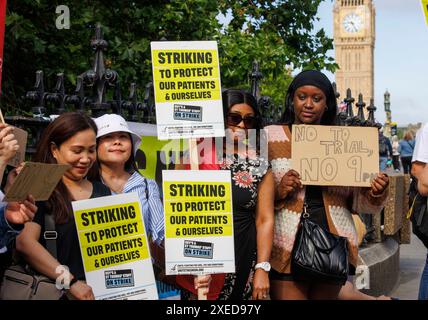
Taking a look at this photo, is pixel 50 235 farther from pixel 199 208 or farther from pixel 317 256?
pixel 317 256

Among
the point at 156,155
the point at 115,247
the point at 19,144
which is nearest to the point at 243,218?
the point at 115,247

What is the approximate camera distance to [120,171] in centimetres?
420

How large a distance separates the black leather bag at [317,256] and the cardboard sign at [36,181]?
1332mm

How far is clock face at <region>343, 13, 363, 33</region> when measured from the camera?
441 ft

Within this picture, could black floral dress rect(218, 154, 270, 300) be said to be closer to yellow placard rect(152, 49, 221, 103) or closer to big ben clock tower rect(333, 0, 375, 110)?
yellow placard rect(152, 49, 221, 103)

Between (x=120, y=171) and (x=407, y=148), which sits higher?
(x=120, y=171)

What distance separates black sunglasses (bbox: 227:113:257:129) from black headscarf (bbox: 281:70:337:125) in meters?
0.27

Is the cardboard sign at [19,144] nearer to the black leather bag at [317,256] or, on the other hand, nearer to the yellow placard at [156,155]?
the black leather bag at [317,256]

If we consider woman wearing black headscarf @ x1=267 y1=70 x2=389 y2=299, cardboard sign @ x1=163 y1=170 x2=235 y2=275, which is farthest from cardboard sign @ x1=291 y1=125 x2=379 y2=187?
cardboard sign @ x1=163 y1=170 x2=235 y2=275

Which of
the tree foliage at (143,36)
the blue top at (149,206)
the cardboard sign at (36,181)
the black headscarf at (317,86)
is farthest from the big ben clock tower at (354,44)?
the cardboard sign at (36,181)

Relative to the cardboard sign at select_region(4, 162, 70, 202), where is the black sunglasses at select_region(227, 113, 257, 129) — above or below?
above

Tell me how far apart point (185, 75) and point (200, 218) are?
0.69m

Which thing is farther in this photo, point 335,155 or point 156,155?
point 156,155
